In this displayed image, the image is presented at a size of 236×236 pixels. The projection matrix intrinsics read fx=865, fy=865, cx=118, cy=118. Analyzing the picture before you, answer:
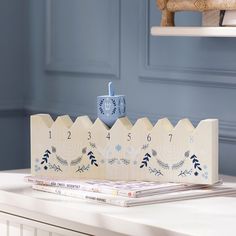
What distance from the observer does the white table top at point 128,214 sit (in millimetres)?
1722

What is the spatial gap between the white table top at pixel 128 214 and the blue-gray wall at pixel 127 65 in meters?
0.48

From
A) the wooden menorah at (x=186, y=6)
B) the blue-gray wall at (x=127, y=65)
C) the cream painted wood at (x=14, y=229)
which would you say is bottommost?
the cream painted wood at (x=14, y=229)

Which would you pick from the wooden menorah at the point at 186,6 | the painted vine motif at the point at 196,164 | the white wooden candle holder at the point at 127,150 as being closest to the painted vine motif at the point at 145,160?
the white wooden candle holder at the point at 127,150

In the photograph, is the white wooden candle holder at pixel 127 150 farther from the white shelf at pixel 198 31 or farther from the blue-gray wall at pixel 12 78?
the blue-gray wall at pixel 12 78

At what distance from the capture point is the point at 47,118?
2.26 m

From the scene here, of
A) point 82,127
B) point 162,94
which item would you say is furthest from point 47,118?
point 162,94

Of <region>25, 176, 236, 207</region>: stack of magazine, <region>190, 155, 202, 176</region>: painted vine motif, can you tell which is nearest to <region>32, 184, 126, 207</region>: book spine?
<region>25, 176, 236, 207</region>: stack of magazine

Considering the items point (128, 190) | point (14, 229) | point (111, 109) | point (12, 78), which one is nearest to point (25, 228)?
point (14, 229)

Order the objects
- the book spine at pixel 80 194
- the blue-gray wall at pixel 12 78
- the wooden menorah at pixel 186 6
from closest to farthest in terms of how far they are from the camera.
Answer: the book spine at pixel 80 194, the wooden menorah at pixel 186 6, the blue-gray wall at pixel 12 78

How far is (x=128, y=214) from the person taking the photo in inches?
72.2

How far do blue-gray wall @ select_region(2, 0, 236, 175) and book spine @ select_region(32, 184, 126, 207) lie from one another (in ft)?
1.86

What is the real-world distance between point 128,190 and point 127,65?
79cm

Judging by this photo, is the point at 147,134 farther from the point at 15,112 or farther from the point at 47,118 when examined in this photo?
the point at 15,112

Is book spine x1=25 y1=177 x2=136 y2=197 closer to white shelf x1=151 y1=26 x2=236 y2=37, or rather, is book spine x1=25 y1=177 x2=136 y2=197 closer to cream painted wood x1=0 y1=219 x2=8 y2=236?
cream painted wood x1=0 y1=219 x2=8 y2=236
